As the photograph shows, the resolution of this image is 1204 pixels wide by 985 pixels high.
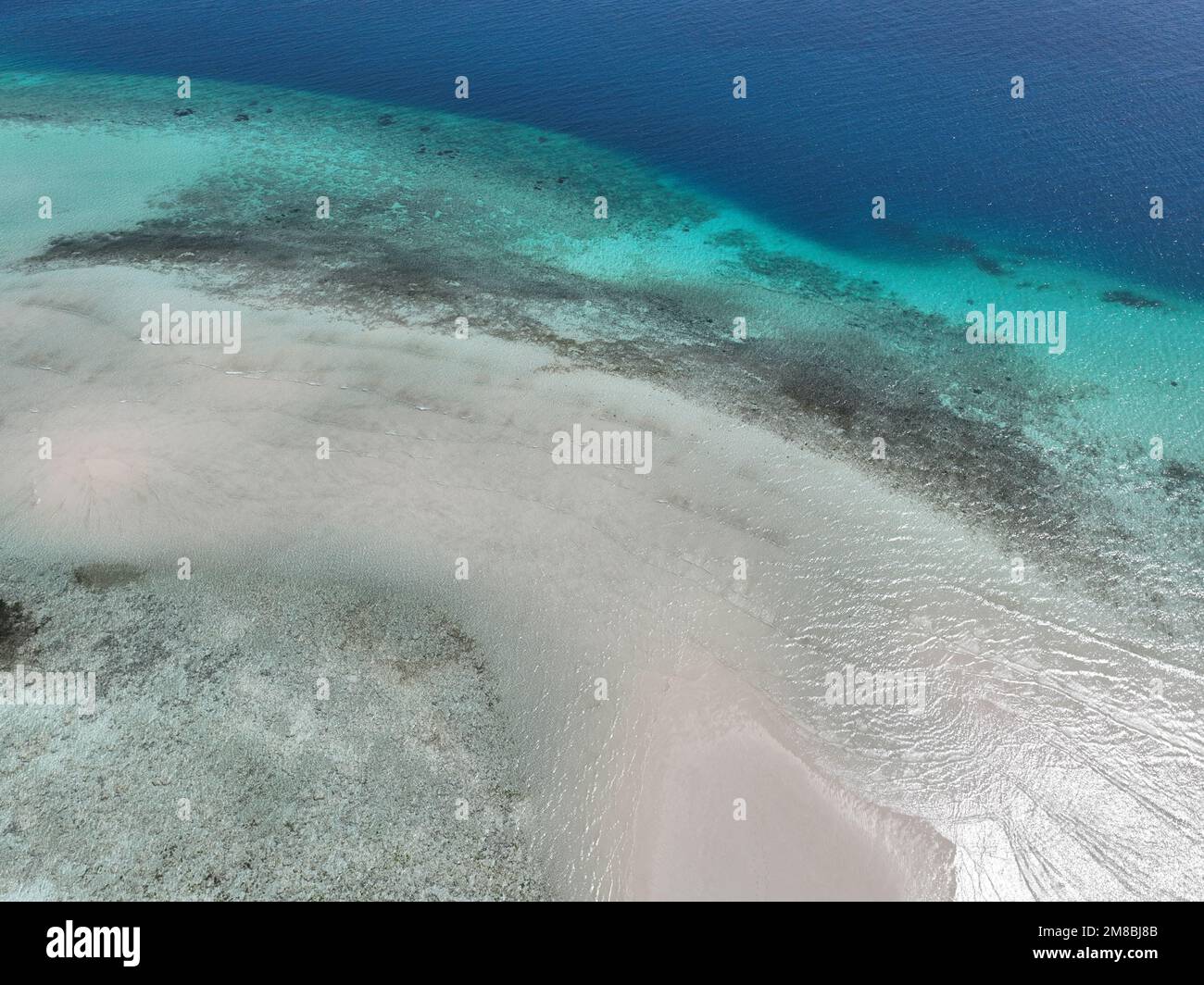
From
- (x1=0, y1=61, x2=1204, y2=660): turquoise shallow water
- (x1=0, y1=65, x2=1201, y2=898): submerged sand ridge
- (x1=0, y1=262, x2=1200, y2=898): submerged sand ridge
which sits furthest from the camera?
(x1=0, y1=61, x2=1204, y2=660): turquoise shallow water

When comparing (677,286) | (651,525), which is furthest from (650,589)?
(677,286)

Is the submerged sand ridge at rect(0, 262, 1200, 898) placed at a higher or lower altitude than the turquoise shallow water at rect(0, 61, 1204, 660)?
lower

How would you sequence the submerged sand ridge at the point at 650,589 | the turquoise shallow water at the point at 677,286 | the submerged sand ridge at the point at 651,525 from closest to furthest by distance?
the submerged sand ridge at the point at 650,589 < the submerged sand ridge at the point at 651,525 < the turquoise shallow water at the point at 677,286

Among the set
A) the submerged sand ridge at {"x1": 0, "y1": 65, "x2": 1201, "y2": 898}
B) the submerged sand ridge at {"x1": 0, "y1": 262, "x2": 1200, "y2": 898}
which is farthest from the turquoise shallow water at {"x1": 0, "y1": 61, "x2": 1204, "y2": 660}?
the submerged sand ridge at {"x1": 0, "y1": 262, "x2": 1200, "y2": 898}

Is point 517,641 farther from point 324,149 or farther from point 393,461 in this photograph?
point 324,149

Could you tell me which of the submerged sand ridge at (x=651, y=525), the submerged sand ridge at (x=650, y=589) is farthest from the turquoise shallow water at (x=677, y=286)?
the submerged sand ridge at (x=650, y=589)

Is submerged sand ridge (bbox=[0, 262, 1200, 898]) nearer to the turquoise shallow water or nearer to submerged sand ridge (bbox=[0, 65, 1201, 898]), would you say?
submerged sand ridge (bbox=[0, 65, 1201, 898])

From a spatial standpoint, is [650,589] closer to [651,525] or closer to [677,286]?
[651,525]

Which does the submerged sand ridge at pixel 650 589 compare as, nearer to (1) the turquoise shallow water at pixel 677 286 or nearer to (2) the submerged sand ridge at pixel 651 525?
(2) the submerged sand ridge at pixel 651 525

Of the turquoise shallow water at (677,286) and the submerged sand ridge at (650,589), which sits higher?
the turquoise shallow water at (677,286)
